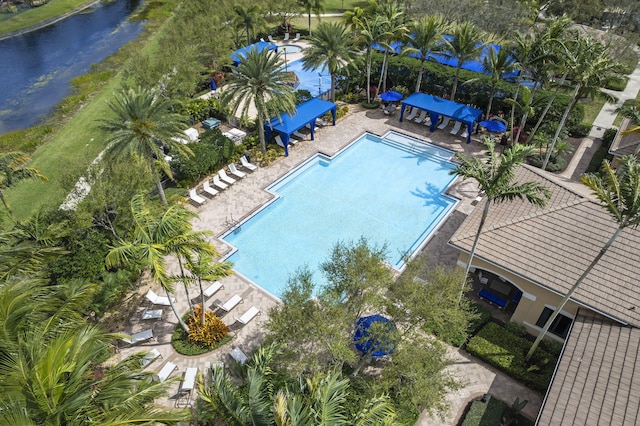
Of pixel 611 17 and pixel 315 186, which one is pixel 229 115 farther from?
pixel 611 17

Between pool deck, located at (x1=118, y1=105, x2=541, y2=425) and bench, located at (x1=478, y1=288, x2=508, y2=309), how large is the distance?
8.74 feet

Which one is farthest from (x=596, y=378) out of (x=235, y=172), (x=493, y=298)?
(x=235, y=172)

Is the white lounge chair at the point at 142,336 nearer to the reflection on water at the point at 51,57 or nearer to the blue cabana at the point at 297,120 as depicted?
the blue cabana at the point at 297,120

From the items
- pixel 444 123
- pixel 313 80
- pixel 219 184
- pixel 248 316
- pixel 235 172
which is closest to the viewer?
pixel 248 316

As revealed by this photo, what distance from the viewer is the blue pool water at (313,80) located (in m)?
42.1

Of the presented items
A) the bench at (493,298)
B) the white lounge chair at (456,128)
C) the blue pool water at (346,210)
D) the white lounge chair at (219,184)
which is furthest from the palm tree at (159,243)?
the white lounge chair at (456,128)

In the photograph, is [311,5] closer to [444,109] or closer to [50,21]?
[444,109]

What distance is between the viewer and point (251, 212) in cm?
2598

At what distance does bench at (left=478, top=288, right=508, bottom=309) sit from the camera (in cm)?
1981

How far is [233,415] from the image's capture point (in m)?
10.5

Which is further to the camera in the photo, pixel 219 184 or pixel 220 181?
pixel 220 181

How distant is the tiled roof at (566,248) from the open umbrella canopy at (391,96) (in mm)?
18608

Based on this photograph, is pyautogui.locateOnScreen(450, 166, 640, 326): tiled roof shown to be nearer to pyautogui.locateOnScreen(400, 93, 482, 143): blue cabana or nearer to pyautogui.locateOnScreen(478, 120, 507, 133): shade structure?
pyautogui.locateOnScreen(478, 120, 507, 133): shade structure

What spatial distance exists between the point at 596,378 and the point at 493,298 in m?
6.03
